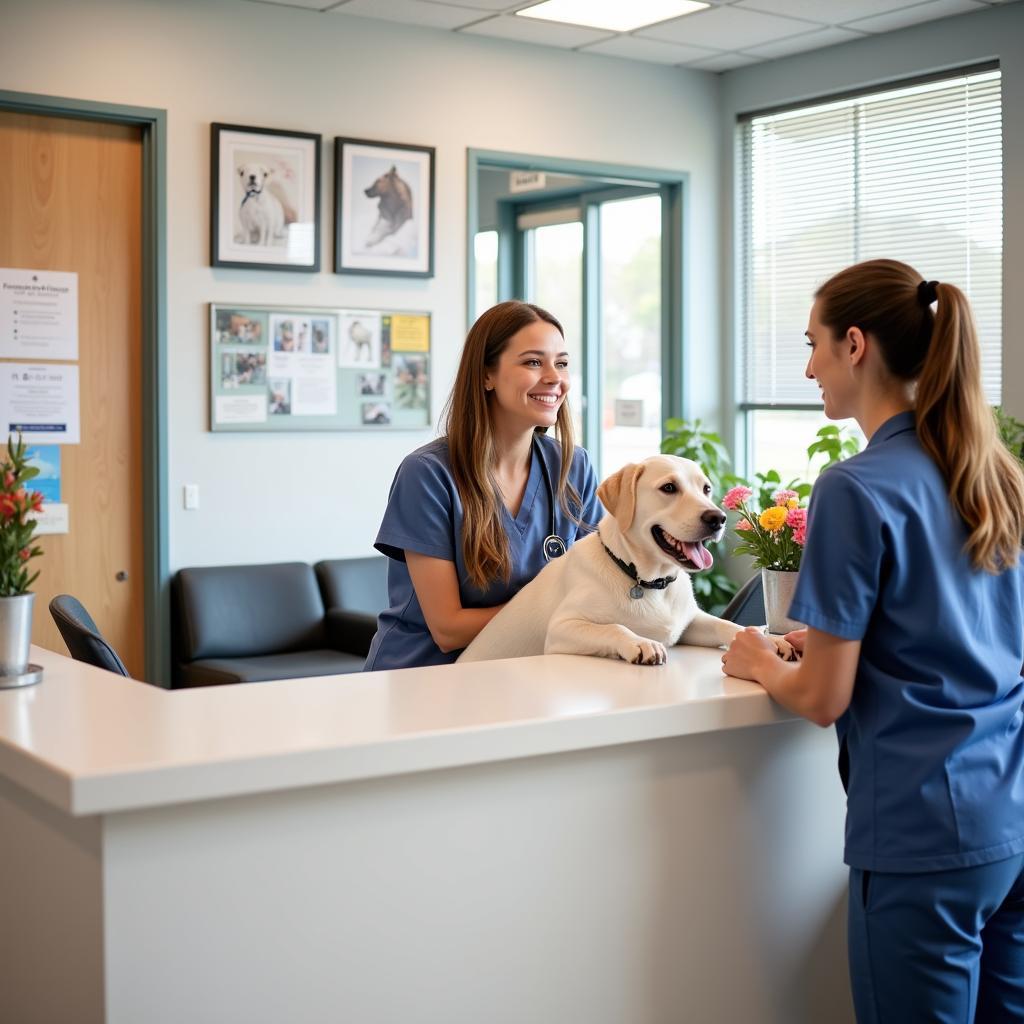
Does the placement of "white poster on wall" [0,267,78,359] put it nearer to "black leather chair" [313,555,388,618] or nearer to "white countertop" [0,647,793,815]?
"black leather chair" [313,555,388,618]

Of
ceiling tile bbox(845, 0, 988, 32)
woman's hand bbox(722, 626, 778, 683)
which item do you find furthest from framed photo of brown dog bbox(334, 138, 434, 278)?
woman's hand bbox(722, 626, 778, 683)

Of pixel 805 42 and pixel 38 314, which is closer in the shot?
pixel 38 314

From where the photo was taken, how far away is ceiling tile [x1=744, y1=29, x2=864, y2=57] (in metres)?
5.54

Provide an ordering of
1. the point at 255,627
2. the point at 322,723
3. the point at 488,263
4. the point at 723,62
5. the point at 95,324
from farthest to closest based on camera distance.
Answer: the point at 488,263, the point at 723,62, the point at 255,627, the point at 95,324, the point at 322,723

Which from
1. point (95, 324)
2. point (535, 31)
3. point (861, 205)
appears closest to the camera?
point (95, 324)

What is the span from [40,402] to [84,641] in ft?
7.83

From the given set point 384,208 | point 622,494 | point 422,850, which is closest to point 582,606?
point 622,494

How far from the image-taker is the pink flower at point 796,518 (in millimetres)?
2373

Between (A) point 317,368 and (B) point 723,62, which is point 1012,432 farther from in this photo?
(A) point 317,368

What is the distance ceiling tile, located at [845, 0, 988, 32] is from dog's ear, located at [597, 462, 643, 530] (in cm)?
356

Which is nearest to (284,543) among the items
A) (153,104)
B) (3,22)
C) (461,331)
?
(461,331)

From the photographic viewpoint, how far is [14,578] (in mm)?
1862

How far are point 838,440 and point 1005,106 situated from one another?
4.72ft

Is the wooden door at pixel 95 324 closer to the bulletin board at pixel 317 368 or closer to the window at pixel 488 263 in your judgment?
the bulletin board at pixel 317 368
